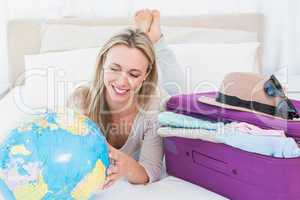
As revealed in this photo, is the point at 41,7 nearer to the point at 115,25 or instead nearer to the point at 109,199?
the point at 115,25

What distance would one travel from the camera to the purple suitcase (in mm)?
983

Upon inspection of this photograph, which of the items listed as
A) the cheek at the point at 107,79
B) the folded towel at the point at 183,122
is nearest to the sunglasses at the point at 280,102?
the folded towel at the point at 183,122

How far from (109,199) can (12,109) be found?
31.7 inches

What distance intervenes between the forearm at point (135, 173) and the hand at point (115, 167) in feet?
0.04

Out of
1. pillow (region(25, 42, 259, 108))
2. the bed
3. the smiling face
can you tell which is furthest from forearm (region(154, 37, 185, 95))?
the smiling face

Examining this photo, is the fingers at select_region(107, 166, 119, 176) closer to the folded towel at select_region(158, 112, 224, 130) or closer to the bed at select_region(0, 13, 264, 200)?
the folded towel at select_region(158, 112, 224, 130)

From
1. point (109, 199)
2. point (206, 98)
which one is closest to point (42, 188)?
point (109, 199)

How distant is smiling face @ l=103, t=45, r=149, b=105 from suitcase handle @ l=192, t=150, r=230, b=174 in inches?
11.5

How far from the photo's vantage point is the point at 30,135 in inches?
36.5

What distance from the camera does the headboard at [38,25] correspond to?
2.13m

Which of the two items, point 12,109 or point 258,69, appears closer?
point 12,109

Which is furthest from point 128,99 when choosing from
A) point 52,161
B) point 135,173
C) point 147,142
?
point 52,161

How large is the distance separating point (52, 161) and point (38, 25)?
1.36 meters

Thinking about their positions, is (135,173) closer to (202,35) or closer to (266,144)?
(266,144)
